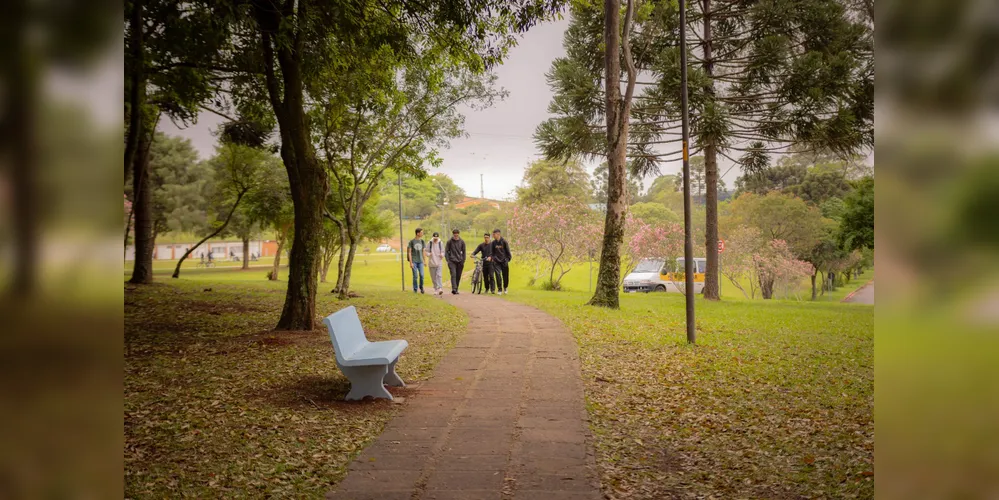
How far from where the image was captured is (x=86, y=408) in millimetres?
1123

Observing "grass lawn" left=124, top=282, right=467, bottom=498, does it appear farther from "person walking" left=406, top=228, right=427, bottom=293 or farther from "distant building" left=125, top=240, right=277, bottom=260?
"distant building" left=125, top=240, right=277, bottom=260

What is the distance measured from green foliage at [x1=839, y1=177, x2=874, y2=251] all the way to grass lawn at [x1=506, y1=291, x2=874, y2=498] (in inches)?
156

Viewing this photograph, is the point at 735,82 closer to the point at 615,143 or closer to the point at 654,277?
the point at 615,143

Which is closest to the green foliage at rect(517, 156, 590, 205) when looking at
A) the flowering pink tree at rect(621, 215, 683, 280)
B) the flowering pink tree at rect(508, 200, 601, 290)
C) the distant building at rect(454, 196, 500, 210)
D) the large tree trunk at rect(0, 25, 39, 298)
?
the distant building at rect(454, 196, 500, 210)

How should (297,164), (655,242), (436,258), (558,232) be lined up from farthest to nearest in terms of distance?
1. (655,242)
2. (558,232)
3. (436,258)
4. (297,164)

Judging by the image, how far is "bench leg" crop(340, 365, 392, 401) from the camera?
492 cm

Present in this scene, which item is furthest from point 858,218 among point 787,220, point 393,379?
point 393,379

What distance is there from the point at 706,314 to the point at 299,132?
25.4 ft

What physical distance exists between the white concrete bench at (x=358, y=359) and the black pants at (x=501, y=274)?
868 cm

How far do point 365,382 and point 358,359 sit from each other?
287 millimetres

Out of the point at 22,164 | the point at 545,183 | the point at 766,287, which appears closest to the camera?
the point at 22,164

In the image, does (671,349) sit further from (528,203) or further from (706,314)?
(528,203)

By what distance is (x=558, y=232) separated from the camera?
62.2 feet

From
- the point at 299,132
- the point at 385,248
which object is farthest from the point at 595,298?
the point at 385,248
